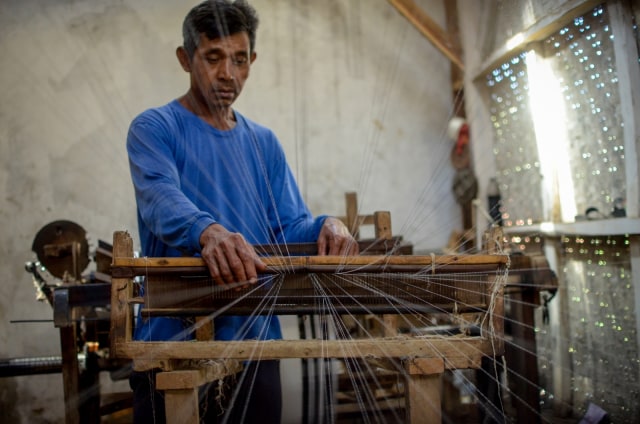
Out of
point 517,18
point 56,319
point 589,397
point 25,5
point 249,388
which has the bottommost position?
point 589,397

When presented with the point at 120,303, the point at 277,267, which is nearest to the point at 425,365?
the point at 277,267

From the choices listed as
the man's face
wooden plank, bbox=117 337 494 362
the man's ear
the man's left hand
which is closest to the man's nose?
the man's face

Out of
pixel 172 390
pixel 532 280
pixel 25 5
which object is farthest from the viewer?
pixel 25 5

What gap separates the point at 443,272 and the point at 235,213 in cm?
79

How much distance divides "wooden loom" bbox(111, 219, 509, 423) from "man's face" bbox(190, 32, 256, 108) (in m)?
0.73

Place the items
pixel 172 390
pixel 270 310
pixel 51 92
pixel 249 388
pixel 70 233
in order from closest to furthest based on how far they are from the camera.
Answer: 1. pixel 172 390
2. pixel 270 310
3. pixel 249 388
4. pixel 70 233
5. pixel 51 92

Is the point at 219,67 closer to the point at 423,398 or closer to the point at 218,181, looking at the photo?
the point at 218,181

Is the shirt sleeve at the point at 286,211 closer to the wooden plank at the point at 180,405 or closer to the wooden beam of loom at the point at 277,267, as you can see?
the wooden beam of loom at the point at 277,267

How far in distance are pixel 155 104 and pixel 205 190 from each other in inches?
92.1

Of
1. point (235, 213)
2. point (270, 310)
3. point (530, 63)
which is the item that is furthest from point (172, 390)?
point (530, 63)

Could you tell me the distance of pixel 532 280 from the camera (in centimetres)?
284

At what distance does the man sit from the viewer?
5.59ft

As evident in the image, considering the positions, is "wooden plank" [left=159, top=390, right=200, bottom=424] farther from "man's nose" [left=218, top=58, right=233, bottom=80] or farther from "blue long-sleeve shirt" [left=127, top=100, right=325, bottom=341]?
"man's nose" [left=218, top=58, right=233, bottom=80]

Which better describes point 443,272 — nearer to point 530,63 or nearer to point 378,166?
point 530,63
